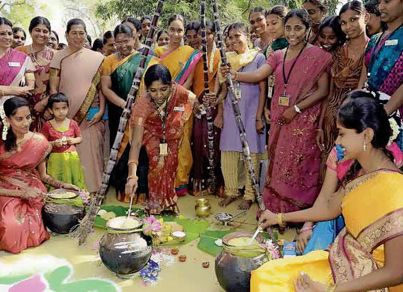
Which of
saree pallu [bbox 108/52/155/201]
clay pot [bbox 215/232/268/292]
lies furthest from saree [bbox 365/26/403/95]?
saree pallu [bbox 108/52/155/201]

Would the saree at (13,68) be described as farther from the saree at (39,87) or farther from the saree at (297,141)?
the saree at (297,141)

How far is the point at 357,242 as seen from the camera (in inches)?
87.3

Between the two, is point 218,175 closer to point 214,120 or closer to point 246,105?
point 214,120

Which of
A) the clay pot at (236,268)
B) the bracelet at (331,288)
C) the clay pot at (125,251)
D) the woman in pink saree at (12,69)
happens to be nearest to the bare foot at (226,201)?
the clay pot at (125,251)

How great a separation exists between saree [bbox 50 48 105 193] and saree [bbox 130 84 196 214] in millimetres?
922

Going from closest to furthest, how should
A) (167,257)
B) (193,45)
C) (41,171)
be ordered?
(167,257) < (41,171) < (193,45)

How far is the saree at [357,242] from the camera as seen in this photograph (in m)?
2.05

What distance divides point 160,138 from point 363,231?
2.79 m

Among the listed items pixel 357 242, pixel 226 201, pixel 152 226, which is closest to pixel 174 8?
pixel 226 201

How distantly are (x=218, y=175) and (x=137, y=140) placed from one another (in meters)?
1.46

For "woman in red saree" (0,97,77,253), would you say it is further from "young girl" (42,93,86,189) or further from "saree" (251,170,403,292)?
"saree" (251,170,403,292)

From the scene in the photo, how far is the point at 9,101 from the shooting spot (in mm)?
4250

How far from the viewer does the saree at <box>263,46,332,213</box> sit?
419 cm

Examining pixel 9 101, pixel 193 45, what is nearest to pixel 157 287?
pixel 9 101
